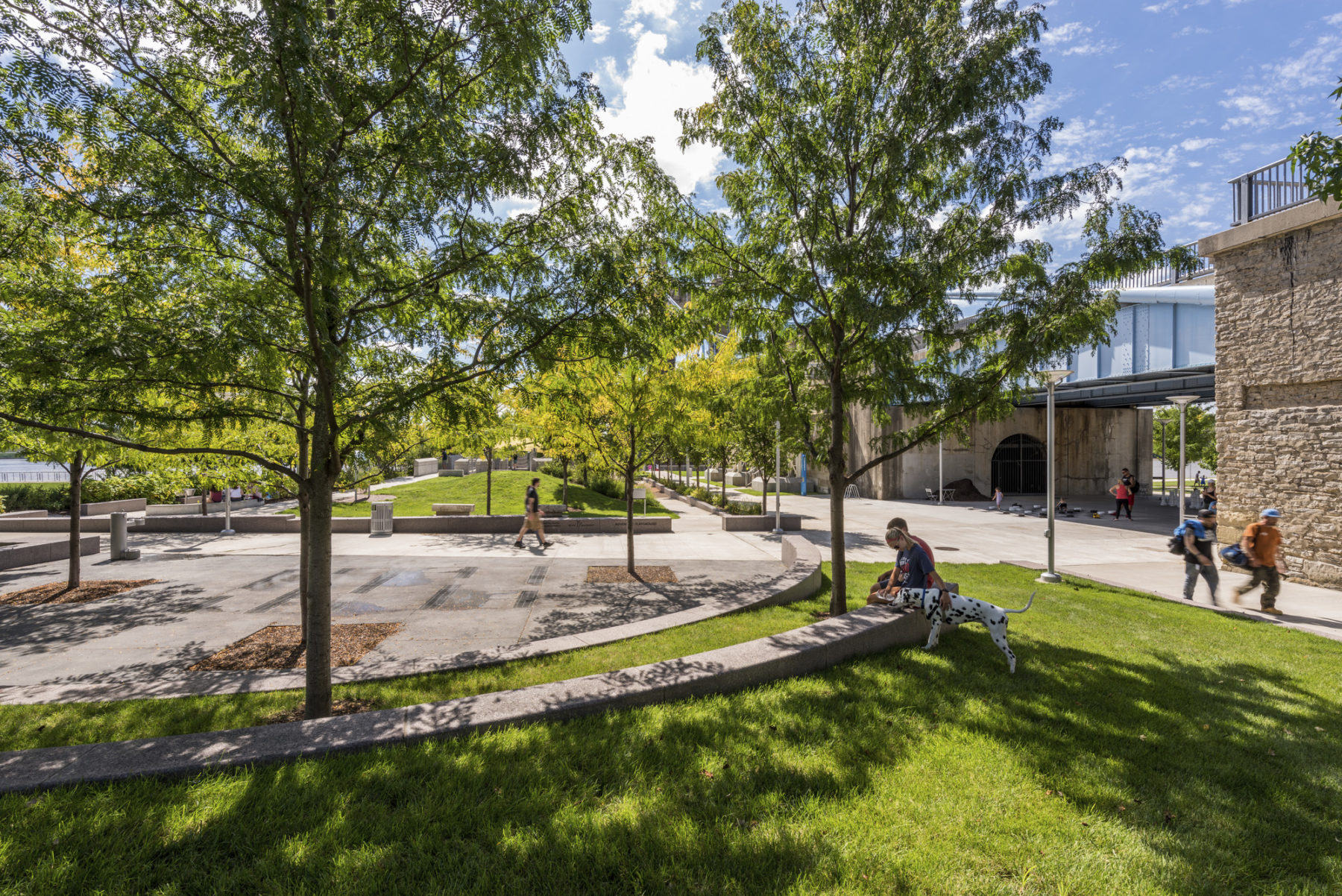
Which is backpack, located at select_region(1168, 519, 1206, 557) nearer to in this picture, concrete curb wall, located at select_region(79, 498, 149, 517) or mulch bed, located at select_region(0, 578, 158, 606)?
mulch bed, located at select_region(0, 578, 158, 606)

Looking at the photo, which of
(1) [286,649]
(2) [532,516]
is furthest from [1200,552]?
(1) [286,649]

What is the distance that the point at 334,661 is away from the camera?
6.30 m

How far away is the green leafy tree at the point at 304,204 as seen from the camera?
413 cm

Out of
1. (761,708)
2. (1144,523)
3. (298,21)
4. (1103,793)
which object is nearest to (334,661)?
(761,708)

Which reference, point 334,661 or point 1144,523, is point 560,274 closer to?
point 334,661

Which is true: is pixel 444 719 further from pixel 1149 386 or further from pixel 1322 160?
pixel 1149 386

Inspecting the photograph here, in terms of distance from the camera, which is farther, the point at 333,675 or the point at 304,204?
the point at 333,675

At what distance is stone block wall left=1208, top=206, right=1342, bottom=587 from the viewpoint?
11258 millimetres

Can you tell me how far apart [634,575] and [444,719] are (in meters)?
7.30

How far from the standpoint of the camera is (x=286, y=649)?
22.4 ft

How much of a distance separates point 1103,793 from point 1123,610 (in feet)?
23.3

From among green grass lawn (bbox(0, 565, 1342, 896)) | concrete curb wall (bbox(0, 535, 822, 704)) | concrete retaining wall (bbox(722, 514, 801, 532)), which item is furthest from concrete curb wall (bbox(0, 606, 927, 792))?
concrete retaining wall (bbox(722, 514, 801, 532))

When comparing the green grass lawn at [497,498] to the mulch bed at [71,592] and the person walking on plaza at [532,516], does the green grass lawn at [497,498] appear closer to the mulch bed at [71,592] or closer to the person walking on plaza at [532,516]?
the person walking on plaza at [532,516]

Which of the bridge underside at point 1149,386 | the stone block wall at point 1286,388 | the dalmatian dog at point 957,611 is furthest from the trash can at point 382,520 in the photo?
the bridge underside at point 1149,386
